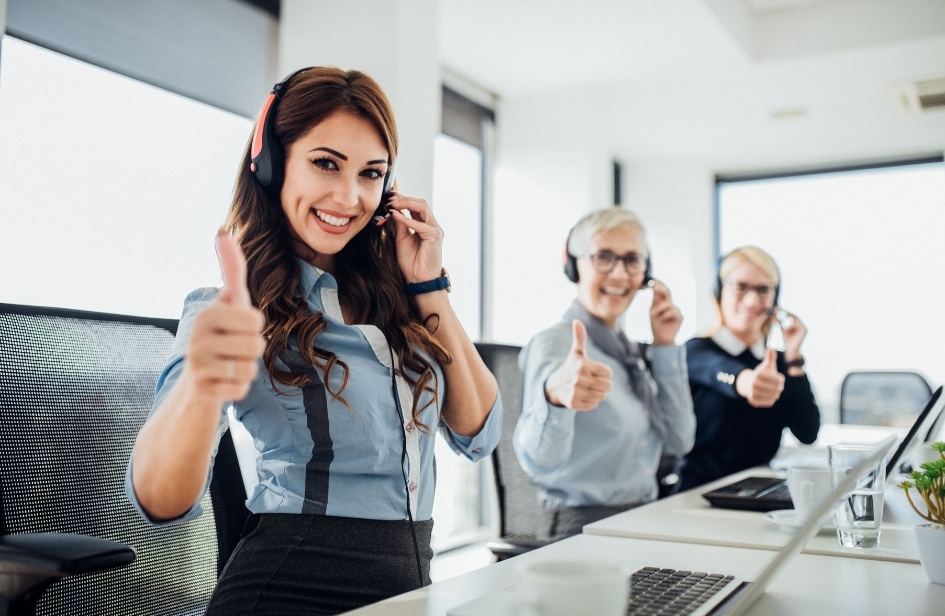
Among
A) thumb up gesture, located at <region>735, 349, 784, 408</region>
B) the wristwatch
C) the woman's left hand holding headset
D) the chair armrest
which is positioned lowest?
the chair armrest

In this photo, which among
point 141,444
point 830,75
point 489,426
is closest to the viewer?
point 141,444

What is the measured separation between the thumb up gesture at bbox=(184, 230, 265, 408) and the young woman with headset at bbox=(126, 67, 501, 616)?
0.25 metres

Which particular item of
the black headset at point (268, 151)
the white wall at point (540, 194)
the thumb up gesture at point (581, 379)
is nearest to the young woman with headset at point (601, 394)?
the thumb up gesture at point (581, 379)

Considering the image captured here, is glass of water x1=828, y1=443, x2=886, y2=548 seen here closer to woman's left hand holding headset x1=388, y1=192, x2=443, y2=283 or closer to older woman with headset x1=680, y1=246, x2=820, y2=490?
woman's left hand holding headset x1=388, y1=192, x2=443, y2=283

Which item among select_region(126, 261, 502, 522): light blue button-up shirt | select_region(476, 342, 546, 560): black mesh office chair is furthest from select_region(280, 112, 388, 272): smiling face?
select_region(476, 342, 546, 560): black mesh office chair

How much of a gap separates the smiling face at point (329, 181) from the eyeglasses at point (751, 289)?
1.77 meters

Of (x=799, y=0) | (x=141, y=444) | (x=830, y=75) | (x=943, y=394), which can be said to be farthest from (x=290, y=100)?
(x=830, y=75)

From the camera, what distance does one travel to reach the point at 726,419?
2445 millimetres

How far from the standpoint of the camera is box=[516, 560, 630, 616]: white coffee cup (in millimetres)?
602

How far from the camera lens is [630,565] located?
40.7 inches

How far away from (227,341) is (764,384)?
1878 millimetres

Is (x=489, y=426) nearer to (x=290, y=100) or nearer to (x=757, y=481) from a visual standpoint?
(x=290, y=100)

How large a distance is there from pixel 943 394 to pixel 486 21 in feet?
8.69

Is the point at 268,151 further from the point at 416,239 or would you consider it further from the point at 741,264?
the point at 741,264
